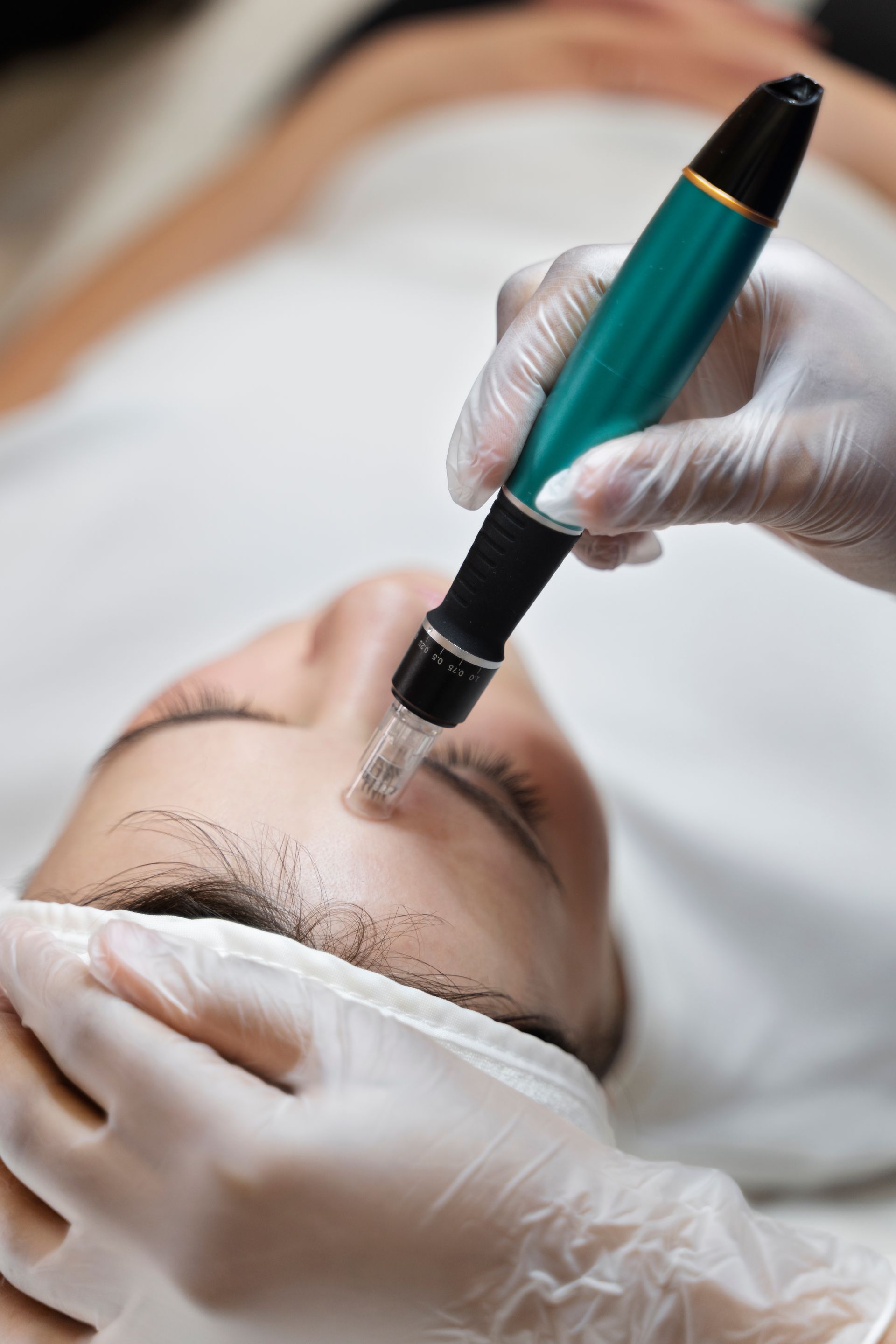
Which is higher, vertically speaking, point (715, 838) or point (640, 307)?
point (640, 307)

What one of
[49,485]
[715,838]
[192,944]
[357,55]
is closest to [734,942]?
[715,838]

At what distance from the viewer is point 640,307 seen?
524mm

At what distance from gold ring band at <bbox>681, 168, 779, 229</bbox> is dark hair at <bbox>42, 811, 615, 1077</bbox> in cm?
43

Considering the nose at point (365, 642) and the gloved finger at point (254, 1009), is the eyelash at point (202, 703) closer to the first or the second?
the nose at point (365, 642)

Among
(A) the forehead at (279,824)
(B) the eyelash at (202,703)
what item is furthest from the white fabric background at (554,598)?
(B) the eyelash at (202,703)

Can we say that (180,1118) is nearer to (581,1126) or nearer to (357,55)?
(581,1126)

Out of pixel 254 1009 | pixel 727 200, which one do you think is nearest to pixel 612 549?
pixel 727 200

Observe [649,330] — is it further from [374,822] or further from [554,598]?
[554,598]

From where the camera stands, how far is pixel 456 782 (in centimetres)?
73

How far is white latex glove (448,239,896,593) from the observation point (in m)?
0.56

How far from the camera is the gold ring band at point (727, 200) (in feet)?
1.64

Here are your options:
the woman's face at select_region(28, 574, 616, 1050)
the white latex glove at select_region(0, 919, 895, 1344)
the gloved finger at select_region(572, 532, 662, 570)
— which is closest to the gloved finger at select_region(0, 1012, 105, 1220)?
the white latex glove at select_region(0, 919, 895, 1344)

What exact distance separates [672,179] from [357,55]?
75cm

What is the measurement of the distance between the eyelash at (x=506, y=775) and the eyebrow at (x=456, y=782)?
0.03ft
